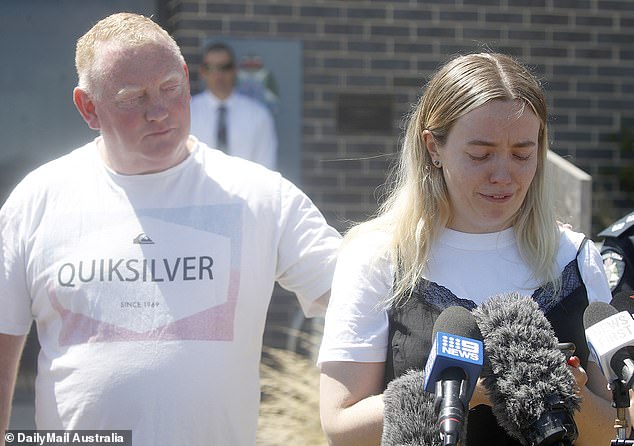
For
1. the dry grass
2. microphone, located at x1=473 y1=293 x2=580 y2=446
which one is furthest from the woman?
the dry grass

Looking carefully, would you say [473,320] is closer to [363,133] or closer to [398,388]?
[398,388]

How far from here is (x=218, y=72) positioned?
7.49 metres

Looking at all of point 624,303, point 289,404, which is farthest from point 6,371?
point 289,404

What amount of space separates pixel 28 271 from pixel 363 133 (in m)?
4.64

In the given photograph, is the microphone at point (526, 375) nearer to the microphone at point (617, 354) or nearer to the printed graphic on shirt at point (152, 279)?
the microphone at point (617, 354)

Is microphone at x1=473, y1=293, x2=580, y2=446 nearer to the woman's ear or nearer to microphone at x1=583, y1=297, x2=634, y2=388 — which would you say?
microphone at x1=583, y1=297, x2=634, y2=388

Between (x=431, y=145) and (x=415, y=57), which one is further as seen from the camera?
(x=415, y=57)

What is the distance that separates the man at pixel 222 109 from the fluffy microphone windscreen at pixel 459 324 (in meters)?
5.35

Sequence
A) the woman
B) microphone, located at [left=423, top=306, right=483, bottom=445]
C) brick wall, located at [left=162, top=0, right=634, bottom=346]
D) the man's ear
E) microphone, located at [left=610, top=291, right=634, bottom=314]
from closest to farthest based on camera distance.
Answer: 1. microphone, located at [left=423, top=306, right=483, bottom=445]
2. microphone, located at [left=610, top=291, right=634, bottom=314]
3. the woman
4. the man's ear
5. brick wall, located at [left=162, top=0, right=634, bottom=346]

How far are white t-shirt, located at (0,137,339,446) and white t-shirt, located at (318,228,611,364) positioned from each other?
0.52 meters

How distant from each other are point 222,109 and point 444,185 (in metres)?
4.77

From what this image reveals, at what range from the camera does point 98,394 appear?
3.23m

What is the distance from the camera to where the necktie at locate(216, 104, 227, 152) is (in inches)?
295

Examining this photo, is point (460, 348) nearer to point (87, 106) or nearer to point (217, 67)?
point (87, 106)
